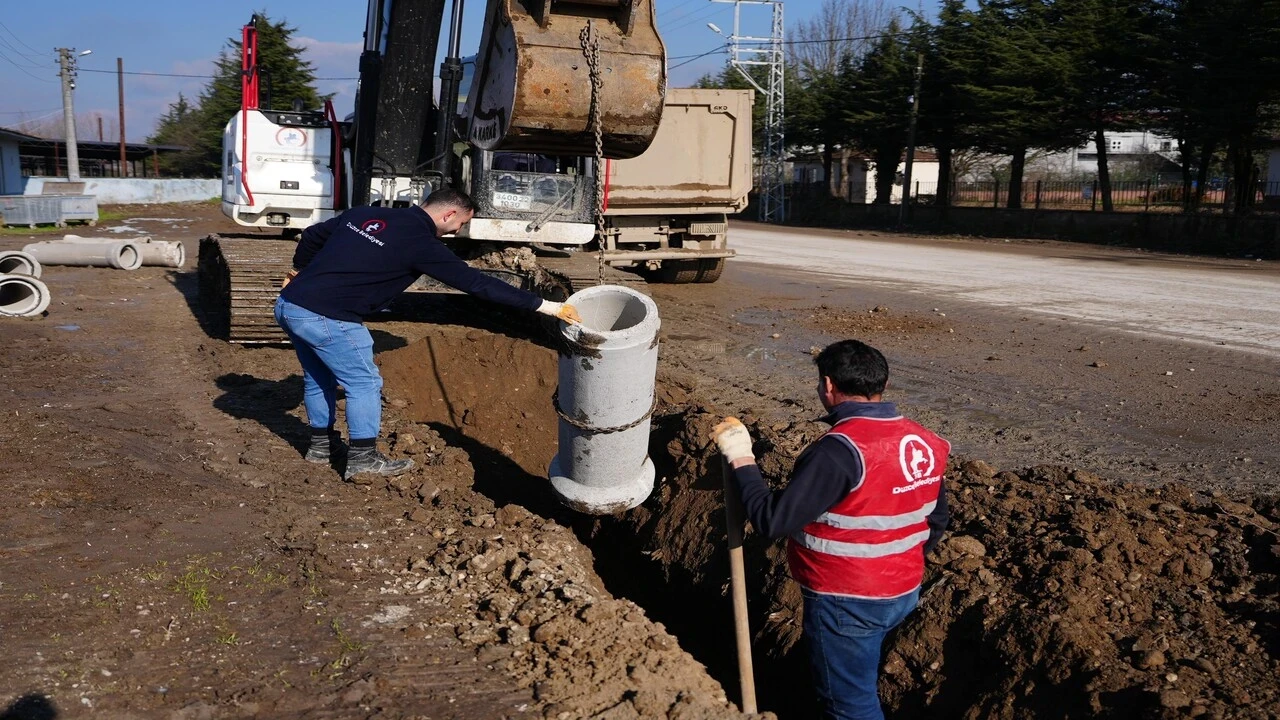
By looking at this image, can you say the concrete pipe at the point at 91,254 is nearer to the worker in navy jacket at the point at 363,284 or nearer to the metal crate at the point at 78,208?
the worker in navy jacket at the point at 363,284

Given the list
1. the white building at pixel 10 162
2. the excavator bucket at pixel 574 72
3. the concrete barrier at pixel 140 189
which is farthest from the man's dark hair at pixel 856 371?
the white building at pixel 10 162

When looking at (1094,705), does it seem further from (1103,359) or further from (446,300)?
(446,300)

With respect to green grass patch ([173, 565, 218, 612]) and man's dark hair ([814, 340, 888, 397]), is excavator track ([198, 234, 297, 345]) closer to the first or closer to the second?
green grass patch ([173, 565, 218, 612])

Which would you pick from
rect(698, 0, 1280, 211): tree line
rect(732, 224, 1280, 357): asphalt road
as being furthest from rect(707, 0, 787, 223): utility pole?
rect(732, 224, 1280, 357): asphalt road

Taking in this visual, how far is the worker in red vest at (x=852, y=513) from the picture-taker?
3445 mm

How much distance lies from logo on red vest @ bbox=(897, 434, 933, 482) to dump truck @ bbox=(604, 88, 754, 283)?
39.3 ft

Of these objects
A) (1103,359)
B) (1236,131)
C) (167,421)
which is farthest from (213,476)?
(1236,131)

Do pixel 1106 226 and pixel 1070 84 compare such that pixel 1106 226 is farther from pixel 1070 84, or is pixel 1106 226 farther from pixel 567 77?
pixel 567 77

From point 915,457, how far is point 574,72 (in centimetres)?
337

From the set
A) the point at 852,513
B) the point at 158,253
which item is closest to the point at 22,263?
the point at 158,253

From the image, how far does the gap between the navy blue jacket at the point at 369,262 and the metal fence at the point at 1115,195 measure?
2908cm

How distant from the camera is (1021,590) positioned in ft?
15.5

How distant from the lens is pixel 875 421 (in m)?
3.55

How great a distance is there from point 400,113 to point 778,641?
7.04 meters
